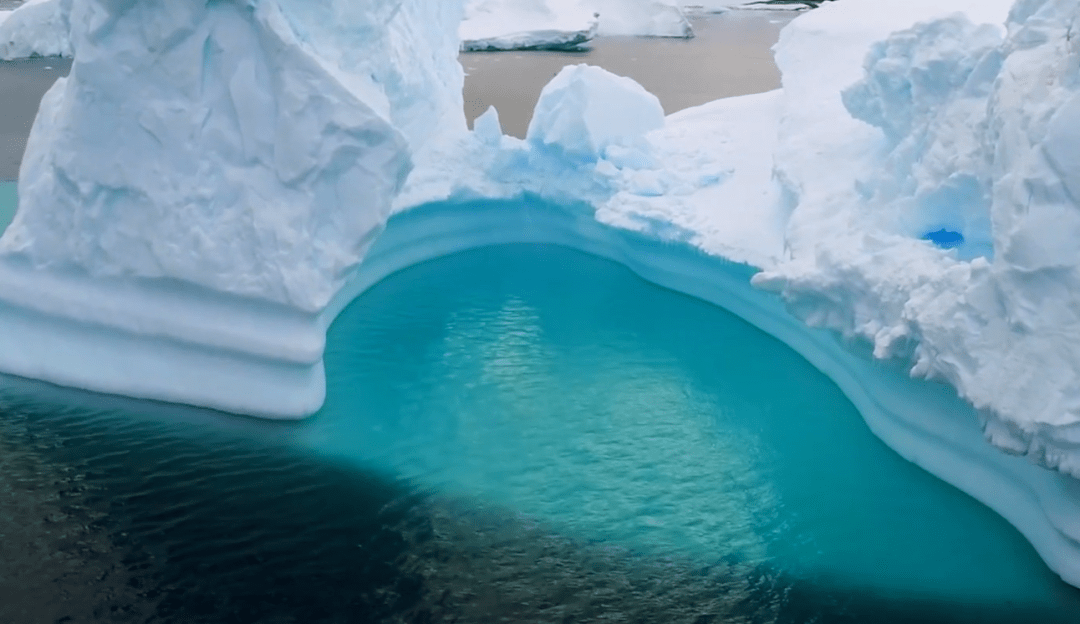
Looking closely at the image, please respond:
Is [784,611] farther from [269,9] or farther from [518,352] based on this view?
[269,9]

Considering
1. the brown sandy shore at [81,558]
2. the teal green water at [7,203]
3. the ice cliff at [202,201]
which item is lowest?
the teal green water at [7,203]

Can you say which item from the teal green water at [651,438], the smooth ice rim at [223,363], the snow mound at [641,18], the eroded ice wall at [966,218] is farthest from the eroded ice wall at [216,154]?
the snow mound at [641,18]

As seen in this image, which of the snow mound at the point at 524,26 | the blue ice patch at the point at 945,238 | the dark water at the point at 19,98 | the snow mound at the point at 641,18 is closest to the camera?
the blue ice patch at the point at 945,238

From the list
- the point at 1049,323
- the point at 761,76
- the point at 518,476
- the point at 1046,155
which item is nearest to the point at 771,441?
the point at 518,476

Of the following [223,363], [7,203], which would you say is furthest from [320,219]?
[7,203]

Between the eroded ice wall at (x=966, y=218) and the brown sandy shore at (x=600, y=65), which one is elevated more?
the eroded ice wall at (x=966, y=218)

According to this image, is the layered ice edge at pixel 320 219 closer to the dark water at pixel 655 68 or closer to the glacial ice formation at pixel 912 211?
the glacial ice formation at pixel 912 211

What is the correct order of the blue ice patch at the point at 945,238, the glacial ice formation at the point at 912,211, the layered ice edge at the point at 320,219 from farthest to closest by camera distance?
the blue ice patch at the point at 945,238 < the layered ice edge at the point at 320,219 < the glacial ice formation at the point at 912,211

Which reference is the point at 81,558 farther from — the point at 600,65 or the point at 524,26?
the point at 524,26
